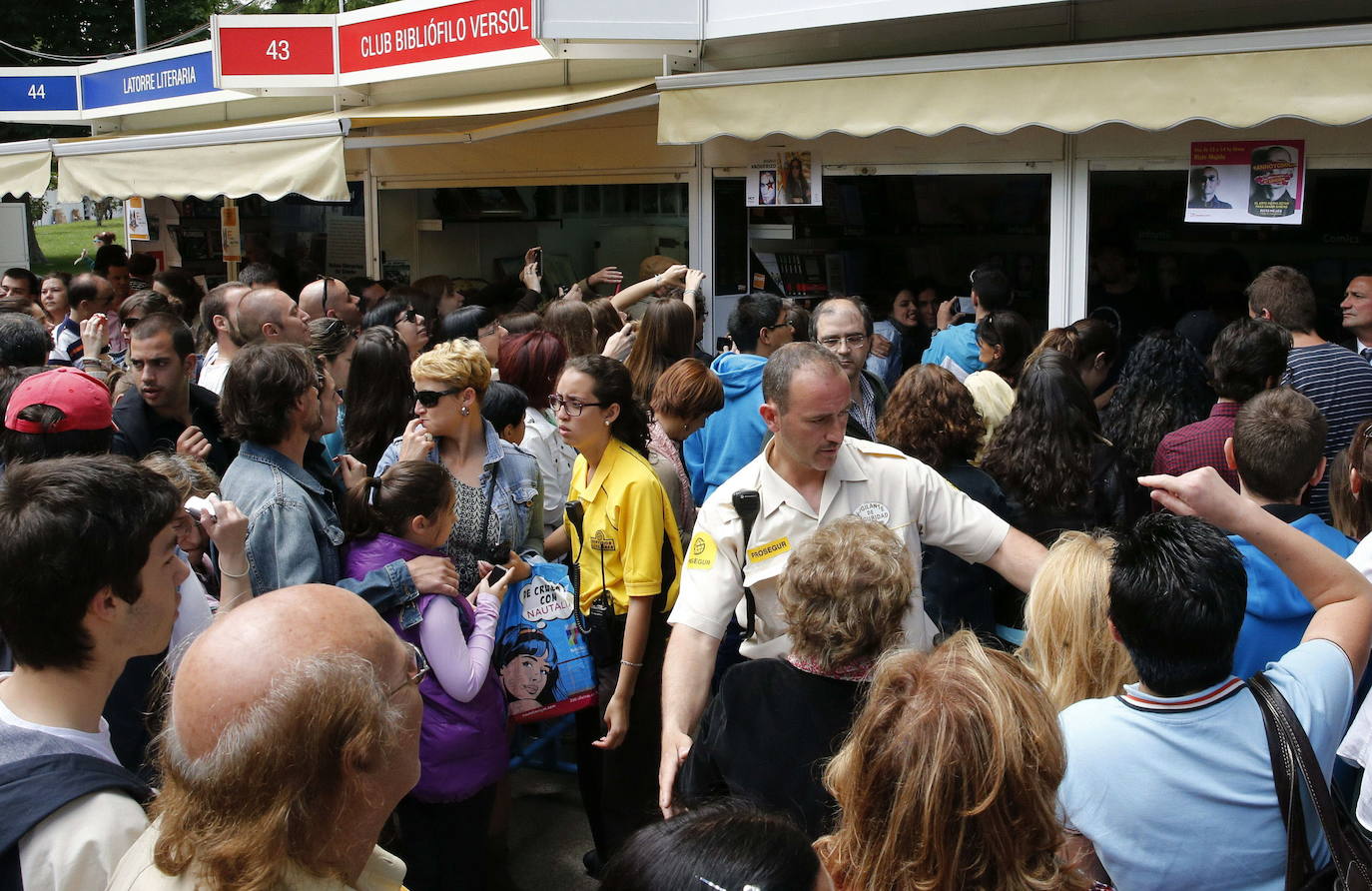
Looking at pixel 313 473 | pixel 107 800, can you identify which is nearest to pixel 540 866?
pixel 313 473

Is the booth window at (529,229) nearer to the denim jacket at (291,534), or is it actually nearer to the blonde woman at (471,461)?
the blonde woman at (471,461)

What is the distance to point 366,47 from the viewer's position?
9.05 m

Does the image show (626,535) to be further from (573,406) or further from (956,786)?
(956,786)

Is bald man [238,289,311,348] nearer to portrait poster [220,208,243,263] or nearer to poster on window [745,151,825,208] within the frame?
poster on window [745,151,825,208]

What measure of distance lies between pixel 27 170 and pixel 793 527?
984 centimetres

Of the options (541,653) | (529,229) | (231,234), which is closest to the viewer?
(541,653)

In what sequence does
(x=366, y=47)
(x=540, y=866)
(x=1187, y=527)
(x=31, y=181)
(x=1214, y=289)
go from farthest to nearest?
(x=31, y=181)
(x=366, y=47)
(x=1214, y=289)
(x=540, y=866)
(x=1187, y=527)

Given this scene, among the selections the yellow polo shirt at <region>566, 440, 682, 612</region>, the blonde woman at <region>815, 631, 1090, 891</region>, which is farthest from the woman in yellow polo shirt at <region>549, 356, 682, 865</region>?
the blonde woman at <region>815, 631, 1090, 891</region>

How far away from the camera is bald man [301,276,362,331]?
668 cm

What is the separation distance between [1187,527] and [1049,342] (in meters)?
2.93

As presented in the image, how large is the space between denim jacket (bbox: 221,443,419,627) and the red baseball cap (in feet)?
1.28

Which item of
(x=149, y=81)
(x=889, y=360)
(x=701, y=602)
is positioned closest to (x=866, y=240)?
(x=889, y=360)

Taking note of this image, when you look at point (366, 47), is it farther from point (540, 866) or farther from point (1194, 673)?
point (1194, 673)

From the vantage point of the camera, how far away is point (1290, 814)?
1975 millimetres
